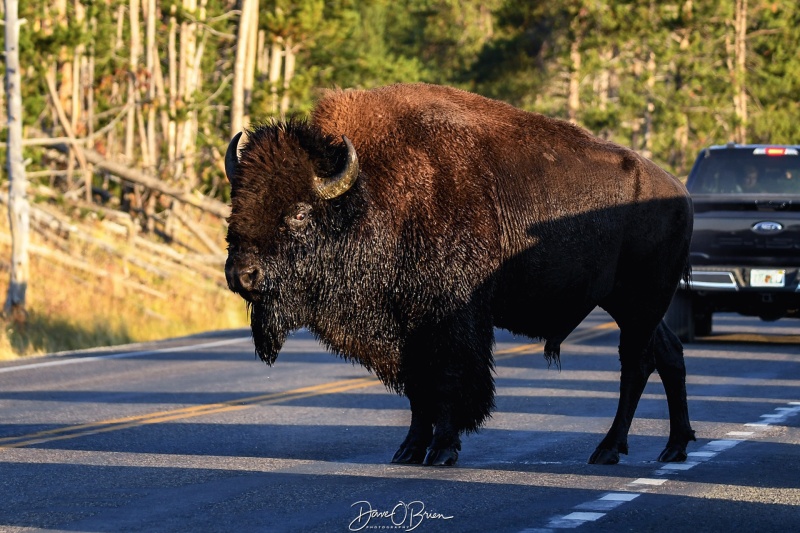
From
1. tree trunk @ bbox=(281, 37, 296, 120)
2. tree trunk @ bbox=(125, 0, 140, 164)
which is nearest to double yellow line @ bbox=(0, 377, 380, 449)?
tree trunk @ bbox=(125, 0, 140, 164)

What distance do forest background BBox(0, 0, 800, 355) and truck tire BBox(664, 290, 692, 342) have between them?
674cm

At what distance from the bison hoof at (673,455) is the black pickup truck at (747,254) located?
8081 mm

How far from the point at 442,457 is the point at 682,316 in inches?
374

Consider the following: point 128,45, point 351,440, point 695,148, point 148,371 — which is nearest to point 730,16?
point 695,148

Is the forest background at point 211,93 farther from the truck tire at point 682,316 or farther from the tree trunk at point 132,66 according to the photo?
the truck tire at point 682,316

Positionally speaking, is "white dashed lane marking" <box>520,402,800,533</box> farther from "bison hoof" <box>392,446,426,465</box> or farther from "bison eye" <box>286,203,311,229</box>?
"bison eye" <box>286,203,311,229</box>

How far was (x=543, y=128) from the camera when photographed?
377 inches

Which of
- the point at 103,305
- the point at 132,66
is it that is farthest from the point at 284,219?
the point at 132,66

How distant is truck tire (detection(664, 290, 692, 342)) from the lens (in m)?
17.7

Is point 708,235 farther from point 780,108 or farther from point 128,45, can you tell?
point 780,108

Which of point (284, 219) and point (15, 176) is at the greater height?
point (284, 219)

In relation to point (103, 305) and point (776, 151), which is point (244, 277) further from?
point (103, 305)

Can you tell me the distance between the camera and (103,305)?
21672 millimetres

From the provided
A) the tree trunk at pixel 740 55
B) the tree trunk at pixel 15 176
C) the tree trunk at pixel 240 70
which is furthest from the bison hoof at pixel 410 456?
the tree trunk at pixel 740 55
